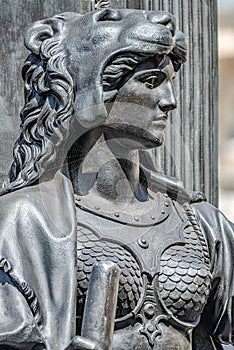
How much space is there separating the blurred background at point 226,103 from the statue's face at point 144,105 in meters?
9.39

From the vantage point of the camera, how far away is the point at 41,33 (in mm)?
5086

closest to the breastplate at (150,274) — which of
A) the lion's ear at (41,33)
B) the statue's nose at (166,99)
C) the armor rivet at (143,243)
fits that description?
the armor rivet at (143,243)

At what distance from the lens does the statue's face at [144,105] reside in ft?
16.3

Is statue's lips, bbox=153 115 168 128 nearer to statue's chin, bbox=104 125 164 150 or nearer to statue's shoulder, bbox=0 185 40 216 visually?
statue's chin, bbox=104 125 164 150

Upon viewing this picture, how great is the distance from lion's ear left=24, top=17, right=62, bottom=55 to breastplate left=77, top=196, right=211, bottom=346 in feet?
1.80

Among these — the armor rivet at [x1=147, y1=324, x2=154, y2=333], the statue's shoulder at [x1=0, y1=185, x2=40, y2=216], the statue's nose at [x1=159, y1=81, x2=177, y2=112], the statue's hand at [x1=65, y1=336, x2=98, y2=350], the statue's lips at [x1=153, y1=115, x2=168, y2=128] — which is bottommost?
the armor rivet at [x1=147, y1=324, x2=154, y2=333]

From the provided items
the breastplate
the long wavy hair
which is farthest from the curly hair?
the breastplate

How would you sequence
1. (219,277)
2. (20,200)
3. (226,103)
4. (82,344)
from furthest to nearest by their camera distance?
(226,103) < (219,277) < (20,200) < (82,344)

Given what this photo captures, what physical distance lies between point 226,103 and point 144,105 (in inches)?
463

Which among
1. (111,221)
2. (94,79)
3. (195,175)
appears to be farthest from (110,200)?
(195,175)

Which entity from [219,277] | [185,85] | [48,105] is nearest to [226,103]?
[185,85]

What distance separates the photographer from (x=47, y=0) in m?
6.01

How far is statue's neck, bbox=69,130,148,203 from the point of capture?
5051 mm

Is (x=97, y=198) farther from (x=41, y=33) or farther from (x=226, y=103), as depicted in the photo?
(x=226, y=103)
